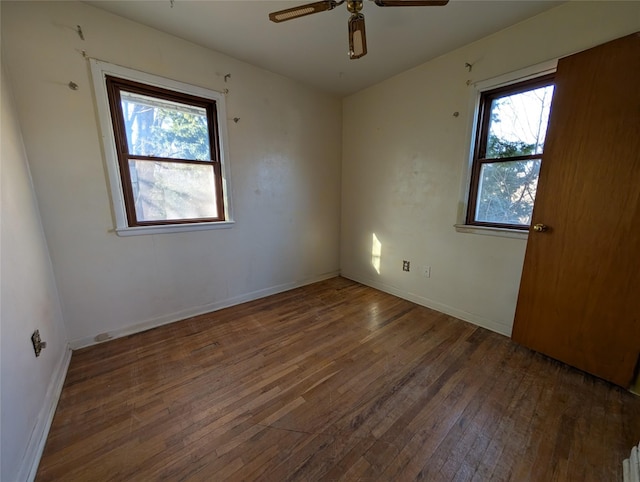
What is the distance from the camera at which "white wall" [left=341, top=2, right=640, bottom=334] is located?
178 centimetres

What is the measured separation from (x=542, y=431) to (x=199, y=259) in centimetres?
284

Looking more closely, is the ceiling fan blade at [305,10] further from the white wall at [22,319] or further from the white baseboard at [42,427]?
the white baseboard at [42,427]

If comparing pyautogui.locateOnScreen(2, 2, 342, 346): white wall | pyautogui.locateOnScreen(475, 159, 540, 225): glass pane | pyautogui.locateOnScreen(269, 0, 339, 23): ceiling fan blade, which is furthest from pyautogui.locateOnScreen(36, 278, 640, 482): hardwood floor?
pyautogui.locateOnScreen(269, 0, 339, 23): ceiling fan blade

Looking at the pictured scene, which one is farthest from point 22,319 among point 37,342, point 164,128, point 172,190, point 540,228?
point 540,228

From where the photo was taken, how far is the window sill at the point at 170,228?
6.81 ft

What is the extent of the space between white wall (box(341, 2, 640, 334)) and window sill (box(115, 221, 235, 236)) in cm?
180

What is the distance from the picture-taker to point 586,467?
1.15 metres

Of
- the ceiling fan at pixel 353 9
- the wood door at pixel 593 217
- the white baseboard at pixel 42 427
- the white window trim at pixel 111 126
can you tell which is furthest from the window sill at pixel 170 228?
the wood door at pixel 593 217

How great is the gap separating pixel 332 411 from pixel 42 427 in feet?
5.00

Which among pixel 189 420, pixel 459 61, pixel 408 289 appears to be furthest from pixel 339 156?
pixel 189 420

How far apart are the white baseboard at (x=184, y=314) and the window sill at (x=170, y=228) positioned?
816 millimetres

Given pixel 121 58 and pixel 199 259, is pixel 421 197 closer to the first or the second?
pixel 199 259

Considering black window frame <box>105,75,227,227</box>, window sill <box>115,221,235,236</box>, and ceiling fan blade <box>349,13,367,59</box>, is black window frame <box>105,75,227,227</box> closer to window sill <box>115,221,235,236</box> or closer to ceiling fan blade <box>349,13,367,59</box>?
window sill <box>115,221,235,236</box>

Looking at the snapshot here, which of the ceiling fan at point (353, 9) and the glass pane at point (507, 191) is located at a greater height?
the ceiling fan at point (353, 9)
